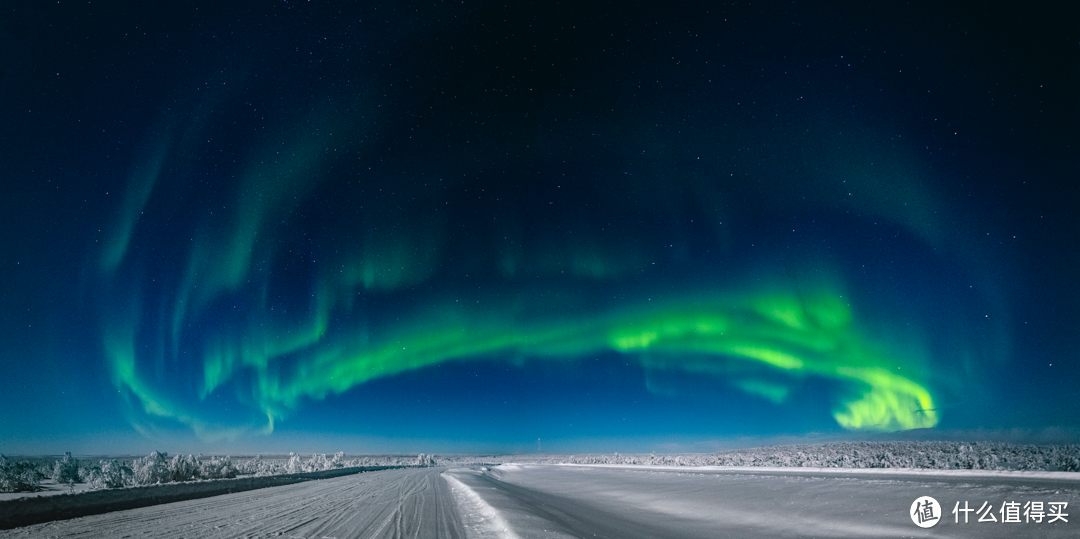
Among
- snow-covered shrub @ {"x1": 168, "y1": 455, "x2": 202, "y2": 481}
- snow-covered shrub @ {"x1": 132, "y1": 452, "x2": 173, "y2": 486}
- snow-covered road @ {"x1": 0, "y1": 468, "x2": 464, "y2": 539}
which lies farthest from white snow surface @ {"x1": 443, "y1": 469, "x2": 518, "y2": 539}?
snow-covered shrub @ {"x1": 168, "y1": 455, "x2": 202, "y2": 481}

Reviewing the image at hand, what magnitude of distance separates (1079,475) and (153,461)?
61.0 m

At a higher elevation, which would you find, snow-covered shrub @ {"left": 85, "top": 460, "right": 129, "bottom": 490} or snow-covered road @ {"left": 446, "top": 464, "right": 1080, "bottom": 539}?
snow-covered road @ {"left": 446, "top": 464, "right": 1080, "bottom": 539}

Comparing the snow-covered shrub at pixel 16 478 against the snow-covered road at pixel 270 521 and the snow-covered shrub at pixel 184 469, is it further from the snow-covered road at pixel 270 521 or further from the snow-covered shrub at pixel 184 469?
the snow-covered road at pixel 270 521

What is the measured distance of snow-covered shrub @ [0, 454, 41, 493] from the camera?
24828 mm

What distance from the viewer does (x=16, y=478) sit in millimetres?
26484

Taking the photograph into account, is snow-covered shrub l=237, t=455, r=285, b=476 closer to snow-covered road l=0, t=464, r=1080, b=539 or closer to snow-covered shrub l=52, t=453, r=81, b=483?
snow-covered shrub l=52, t=453, r=81, b=483

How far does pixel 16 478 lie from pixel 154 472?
368 inches

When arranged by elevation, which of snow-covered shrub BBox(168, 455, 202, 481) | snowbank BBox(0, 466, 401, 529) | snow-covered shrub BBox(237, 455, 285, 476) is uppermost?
snowbank BBox(0, 466, 401, 529)

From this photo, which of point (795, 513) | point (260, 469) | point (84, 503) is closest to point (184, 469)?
point (260, 469)

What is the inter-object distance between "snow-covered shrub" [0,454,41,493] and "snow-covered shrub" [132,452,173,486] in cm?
547

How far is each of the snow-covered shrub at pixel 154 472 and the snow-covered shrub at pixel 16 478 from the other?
5466 millimetres

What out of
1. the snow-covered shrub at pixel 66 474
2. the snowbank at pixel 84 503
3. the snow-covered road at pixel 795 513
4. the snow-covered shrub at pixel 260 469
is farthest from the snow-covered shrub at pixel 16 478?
the snow-covered road at pixel 795 513

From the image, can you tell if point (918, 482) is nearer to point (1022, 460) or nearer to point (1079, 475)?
point (1079, 475)

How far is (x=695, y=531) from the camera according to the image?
11.8 metres
